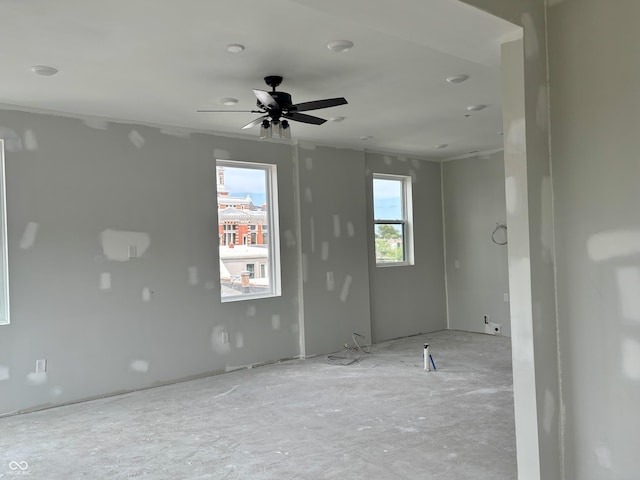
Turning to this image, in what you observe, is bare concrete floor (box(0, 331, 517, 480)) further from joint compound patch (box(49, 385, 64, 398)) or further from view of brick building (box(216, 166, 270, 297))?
view of brick building (box(216, 166, 270, 297))

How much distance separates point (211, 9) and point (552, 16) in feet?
5.62

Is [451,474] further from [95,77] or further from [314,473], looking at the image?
[95,77]

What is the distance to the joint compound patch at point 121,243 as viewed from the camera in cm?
479

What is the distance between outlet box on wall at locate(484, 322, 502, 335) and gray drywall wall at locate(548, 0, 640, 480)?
16.5ft

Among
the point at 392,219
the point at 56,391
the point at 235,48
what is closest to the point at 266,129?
the point at 235,48

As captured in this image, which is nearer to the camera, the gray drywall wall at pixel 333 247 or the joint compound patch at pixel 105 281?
the joint compound patch at pixel 105 281

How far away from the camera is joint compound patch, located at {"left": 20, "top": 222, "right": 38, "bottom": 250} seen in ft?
14.4

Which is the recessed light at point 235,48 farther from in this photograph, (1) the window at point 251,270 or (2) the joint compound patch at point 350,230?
(2) the joint compound patch at point 350,230

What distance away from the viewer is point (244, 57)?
3.43 m

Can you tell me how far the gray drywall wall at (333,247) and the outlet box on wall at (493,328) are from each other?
184 centimetres

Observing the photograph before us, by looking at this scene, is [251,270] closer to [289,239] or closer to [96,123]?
[289,239]

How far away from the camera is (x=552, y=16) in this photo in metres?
2.44

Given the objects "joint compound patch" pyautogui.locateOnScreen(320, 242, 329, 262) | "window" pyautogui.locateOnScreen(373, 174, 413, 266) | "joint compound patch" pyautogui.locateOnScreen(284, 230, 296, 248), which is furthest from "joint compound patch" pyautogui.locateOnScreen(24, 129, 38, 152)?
"window" pyautogui.locateOnScreen(373, 174, 413, 266)

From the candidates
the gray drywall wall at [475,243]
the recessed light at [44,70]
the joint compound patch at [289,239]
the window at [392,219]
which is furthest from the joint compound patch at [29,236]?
the gray drywall wall at [475,243]
